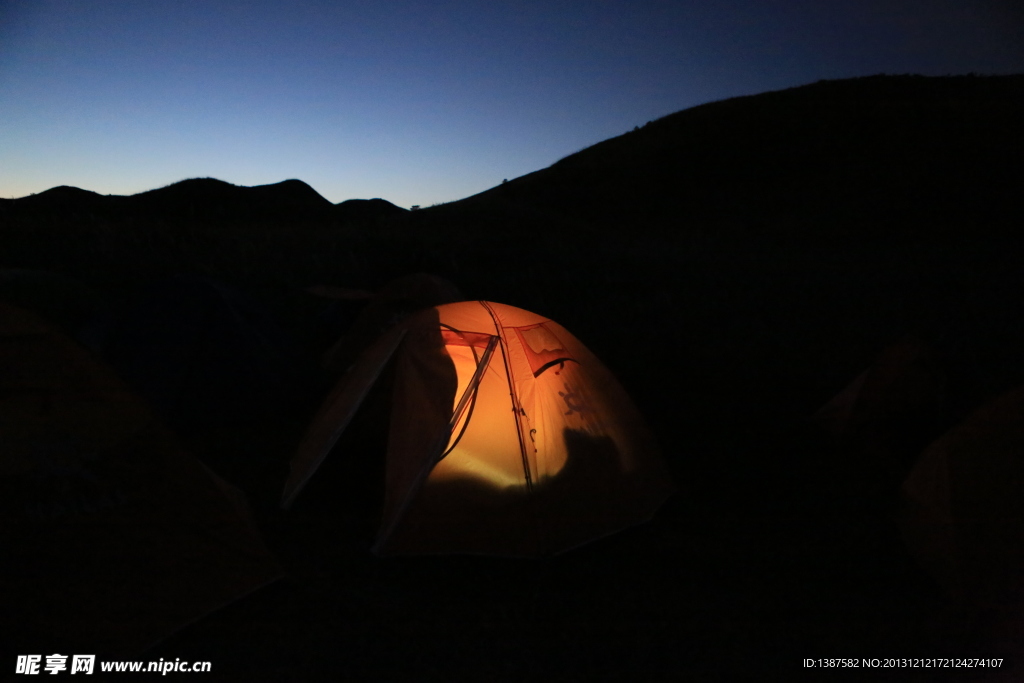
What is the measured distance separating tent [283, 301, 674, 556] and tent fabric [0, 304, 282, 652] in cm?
136

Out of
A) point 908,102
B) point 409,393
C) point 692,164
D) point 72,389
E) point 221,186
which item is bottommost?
point 409,393

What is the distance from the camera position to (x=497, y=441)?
4574mm

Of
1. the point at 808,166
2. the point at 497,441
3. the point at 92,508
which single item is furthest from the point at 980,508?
the point at 808,166

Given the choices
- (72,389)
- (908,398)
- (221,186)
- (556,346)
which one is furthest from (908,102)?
(221,186)

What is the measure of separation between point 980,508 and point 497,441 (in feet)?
11.2

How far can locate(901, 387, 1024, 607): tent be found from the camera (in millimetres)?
3854

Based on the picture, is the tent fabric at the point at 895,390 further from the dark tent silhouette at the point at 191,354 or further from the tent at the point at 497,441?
the dark tent silhouette at the point at 191,354

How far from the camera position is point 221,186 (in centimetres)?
6084

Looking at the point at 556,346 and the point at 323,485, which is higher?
the point at 556,346

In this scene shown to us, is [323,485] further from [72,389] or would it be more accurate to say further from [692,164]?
[692,164]

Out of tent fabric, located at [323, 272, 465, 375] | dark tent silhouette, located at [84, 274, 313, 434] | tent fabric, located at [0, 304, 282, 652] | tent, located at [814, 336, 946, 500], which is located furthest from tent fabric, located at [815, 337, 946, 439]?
dark tent silhouette, located at [84, 274, 313, 434]

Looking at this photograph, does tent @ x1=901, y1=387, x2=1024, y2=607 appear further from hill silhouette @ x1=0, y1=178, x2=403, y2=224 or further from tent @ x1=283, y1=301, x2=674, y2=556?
hill silhouette @ x1=0, y1=178, x2=403, y2=224

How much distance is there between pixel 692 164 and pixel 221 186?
47960 millimetres

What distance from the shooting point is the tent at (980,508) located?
3.85 m
